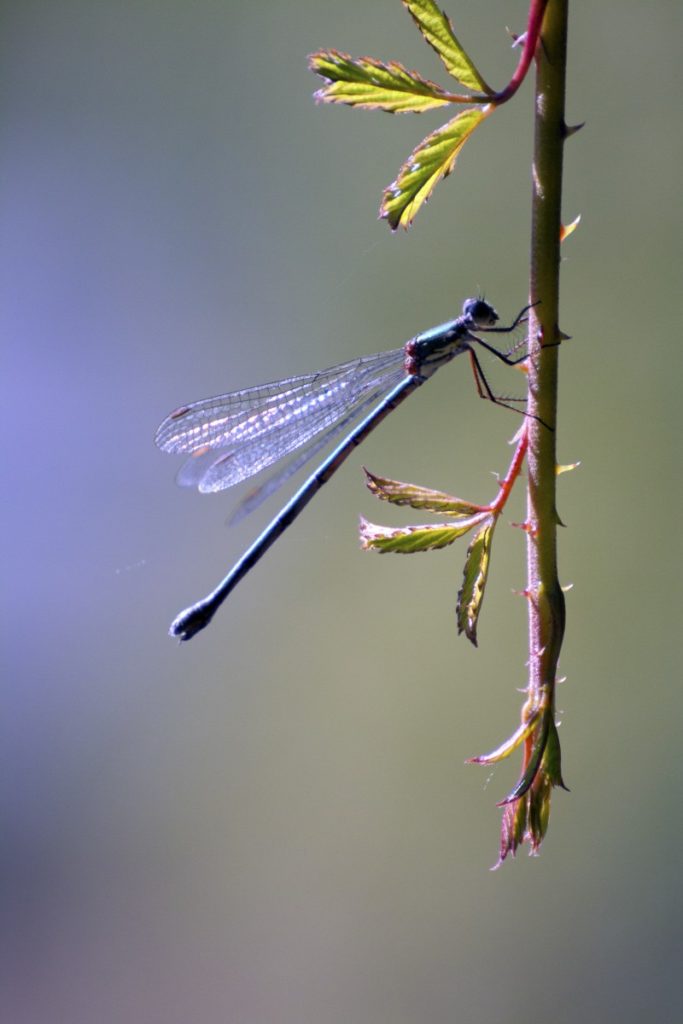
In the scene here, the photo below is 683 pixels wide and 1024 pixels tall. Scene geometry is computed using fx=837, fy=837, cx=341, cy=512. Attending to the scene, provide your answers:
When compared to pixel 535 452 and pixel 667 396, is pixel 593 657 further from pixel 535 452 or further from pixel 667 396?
pixel 535 452

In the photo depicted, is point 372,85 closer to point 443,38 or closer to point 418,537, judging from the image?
point 443,38

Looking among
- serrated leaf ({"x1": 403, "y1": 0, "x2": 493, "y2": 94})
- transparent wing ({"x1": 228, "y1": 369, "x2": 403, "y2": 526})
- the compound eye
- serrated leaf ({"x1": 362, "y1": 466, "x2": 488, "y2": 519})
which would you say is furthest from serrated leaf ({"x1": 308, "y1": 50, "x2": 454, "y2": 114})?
transparent wing ({"x1": 228, "y1": 369, "x2": 403, "y2": 526})

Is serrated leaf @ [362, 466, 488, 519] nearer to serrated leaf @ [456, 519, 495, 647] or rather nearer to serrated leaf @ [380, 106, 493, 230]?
serrated leaf @ [456, 519, 495, 647]

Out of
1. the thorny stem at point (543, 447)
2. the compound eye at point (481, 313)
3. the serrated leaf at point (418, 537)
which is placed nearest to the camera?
the thorny stem at point (543, 447)

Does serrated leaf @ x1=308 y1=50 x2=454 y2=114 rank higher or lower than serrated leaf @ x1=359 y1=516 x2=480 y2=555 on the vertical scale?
higher

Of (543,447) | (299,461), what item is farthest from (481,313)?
(543,447)

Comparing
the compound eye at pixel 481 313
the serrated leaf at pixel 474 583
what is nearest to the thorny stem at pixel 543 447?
the serrated leaf at pixel 474 583

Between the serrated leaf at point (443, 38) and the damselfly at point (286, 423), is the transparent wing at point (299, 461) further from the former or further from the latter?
the serrated leaf at point (443, 38)
